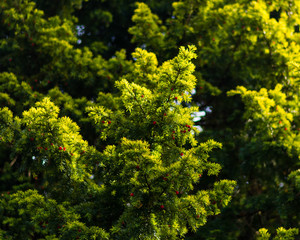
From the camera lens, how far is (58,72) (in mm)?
7250

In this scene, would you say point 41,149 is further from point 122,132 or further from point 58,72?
point 58,72

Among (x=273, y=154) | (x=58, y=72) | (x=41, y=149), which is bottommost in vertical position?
(x=41, y=149)

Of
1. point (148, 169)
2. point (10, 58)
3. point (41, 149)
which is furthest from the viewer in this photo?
point (10, 58)

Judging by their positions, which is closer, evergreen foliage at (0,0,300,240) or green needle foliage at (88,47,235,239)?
green needle foliage at (88,47,235,239)

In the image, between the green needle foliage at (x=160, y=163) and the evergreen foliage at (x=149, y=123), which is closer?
the green needle foliage at (x=160, y=163)

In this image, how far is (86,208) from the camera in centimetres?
407

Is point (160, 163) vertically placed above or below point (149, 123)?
below

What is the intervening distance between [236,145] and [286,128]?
2006 mm

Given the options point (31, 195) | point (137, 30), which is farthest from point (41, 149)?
point (137, 30)

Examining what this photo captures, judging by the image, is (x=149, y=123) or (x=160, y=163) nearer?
(x=160, y=163)

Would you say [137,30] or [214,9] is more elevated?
[214,9]

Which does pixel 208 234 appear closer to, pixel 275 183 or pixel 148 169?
pixel 275 183

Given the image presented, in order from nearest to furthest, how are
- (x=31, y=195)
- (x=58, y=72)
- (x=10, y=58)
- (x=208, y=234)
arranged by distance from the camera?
1. (x=31, y=195)
2. (x=208, y=234)
3. (x=58, y=72)
4. (x=10, y=58)

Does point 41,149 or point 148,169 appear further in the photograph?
point 41,149
